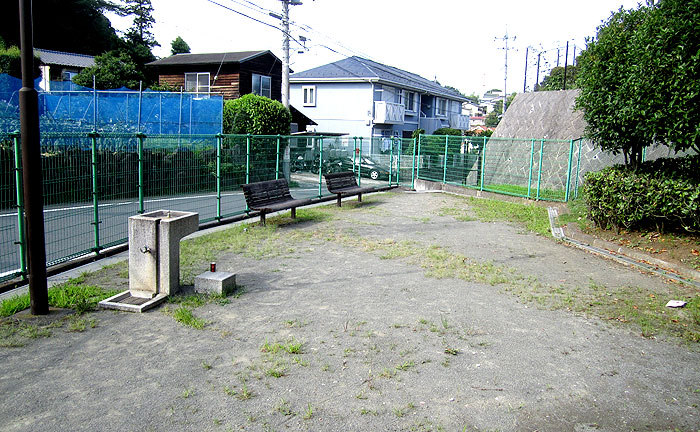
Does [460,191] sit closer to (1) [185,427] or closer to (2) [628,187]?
(2) [628,187]

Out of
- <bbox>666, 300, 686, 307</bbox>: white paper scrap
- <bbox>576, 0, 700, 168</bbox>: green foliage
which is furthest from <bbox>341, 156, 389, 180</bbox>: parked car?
<bbox>666, 300, 686, 307</bbox>: white paper scrap

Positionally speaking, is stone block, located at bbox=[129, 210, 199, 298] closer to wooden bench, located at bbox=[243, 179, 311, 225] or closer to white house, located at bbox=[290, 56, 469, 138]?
wooden bench, located at bbox=[243, 179, 311, 225]

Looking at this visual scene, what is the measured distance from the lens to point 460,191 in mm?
18562

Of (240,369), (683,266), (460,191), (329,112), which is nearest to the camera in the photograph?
(240,369)

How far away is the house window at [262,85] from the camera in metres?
32.1

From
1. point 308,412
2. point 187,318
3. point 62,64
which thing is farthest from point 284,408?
point 62,64

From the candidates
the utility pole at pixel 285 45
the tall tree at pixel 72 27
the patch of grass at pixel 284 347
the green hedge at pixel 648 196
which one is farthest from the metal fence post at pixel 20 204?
the tall tree at pixel 72 27

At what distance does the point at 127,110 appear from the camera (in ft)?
68.4

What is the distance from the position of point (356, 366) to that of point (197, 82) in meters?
30.5

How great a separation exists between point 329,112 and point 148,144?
96.6 ft

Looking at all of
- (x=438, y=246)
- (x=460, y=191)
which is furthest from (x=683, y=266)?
(x=460, y=191)

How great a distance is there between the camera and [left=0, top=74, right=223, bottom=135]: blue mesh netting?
19.6 m

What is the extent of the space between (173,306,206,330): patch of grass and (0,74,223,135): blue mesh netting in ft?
49.4

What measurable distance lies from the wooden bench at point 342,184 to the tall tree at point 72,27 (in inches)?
1646
